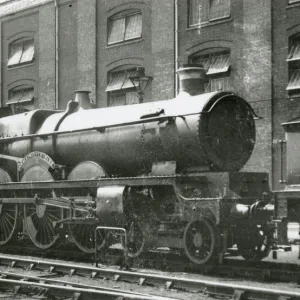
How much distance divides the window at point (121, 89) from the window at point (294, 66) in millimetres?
6082

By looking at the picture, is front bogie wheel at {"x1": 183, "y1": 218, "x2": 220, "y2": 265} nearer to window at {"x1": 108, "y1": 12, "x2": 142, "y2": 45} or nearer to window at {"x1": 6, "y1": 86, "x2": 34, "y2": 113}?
window at {"x1": 108, "y1": 12, "x2": 142, "y2": 45}

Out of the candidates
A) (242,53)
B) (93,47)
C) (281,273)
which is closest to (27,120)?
(281,273)

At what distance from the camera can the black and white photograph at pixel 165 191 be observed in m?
9.62

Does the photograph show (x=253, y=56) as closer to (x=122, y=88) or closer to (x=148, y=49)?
(x=148, y=49)

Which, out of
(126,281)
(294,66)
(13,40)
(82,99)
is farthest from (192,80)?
(13,40)

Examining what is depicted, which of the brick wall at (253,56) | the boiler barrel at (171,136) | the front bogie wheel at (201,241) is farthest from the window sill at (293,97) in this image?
the front bogie wheel at (201,241)

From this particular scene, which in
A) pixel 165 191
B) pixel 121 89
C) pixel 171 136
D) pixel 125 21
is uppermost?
pixel 125 21

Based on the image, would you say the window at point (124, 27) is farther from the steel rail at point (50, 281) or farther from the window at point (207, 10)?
the steel rail at point (50, 281)

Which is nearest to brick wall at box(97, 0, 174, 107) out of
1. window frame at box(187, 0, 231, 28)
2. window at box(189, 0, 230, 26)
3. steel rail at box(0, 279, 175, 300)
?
window frame at box(187, 0, 231, 28)

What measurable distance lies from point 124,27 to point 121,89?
2.45 metres

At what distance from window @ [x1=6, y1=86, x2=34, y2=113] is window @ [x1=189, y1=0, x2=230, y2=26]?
29.6ft

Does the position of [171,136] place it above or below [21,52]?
below

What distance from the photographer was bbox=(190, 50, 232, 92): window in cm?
1969

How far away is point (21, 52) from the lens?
27.7 meters
